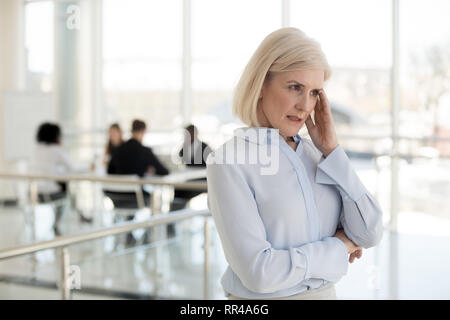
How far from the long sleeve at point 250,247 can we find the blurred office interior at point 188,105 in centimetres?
173

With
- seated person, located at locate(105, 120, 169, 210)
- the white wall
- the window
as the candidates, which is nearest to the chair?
seated person, located at locate(105, 120, 169, 210)

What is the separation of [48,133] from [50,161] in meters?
0.30

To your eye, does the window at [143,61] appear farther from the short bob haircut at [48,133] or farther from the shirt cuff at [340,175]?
the shirt cuff at [340,175]

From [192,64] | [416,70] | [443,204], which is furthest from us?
[192,64]

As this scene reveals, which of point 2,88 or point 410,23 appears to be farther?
point 2,88

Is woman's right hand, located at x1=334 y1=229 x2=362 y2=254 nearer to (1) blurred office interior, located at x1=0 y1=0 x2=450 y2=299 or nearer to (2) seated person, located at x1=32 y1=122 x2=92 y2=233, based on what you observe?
(1) blurred office interior, located at x1=0 y1=0 x2=450 y2=299

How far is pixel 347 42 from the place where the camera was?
7.58 m

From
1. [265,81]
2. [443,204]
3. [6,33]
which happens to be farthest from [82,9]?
[265,81]

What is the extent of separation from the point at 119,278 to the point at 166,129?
5.22 m

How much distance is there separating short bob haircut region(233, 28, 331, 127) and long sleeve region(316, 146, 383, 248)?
18 centimetres

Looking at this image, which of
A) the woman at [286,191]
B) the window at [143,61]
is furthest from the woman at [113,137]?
the woman at [286,191]

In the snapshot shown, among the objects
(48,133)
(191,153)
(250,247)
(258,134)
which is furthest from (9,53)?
(250,247)
